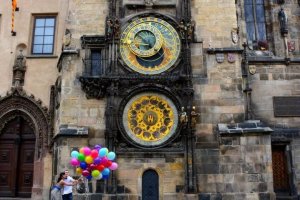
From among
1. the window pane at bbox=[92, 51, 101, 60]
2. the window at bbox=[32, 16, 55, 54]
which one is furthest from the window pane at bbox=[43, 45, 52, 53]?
the window pane at bbox=[92, 51, 101, 60]

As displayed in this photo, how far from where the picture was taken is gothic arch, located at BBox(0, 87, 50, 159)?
15086 millimetres

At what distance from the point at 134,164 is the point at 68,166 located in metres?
2.10

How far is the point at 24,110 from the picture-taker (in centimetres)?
1530

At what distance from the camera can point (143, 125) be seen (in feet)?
43.2

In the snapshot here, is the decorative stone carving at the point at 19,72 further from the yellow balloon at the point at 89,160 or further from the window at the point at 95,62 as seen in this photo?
the yellow balloon at the point at 89,160

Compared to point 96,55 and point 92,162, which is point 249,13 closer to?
point 96,55

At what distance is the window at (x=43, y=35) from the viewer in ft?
53.1

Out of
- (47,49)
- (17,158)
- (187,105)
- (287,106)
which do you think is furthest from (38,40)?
(287,106)

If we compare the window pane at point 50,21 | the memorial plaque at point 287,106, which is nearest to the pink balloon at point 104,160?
the memorial plaque at point 287,106

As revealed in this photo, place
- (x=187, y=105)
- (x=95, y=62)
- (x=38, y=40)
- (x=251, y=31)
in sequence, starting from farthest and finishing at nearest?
1. (x=251, y=31)
2. (x=38, y=40)
3. (x=95, y=62)
4. (x=187, y=105)

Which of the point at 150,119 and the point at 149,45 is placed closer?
the point at 150,119

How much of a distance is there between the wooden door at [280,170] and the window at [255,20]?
15.2ft

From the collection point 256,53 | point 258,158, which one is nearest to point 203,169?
point 258,158

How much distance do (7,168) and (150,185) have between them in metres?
5.92
